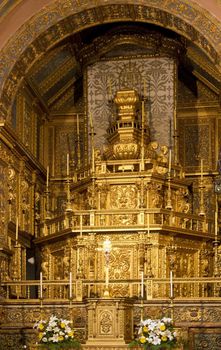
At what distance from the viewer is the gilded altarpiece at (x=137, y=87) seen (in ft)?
59.1

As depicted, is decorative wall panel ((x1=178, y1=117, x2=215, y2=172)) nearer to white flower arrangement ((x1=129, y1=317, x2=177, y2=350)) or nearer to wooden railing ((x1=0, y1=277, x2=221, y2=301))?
wooden railing ((x1=0, y1=277, x2=221, y2=301))

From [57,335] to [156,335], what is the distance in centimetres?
147

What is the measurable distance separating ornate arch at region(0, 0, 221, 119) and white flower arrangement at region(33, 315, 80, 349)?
14.2ft

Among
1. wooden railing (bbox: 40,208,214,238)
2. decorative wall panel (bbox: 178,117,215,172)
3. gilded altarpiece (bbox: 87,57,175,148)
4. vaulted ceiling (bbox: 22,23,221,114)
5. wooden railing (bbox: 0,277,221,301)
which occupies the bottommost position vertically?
wooden railing (bbox: 0,277,221,301)

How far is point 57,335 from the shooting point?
12.7 m

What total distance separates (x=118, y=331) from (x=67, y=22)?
5883 millimetres

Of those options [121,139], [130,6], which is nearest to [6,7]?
[130,6]

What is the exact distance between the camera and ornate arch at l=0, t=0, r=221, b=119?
1514 cm

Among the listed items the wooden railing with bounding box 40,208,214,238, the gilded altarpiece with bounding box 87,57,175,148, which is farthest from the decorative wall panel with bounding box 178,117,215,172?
the wooden railing with bounding box 40,208,214,238

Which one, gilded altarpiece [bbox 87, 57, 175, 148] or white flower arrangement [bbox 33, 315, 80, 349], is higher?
gilded altarpiece [bbox 87, 57, 175, 148]

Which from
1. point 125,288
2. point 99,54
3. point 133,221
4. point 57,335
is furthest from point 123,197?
point 57,335

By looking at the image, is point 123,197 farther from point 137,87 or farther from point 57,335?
point 57,335

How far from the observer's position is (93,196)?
16922mm

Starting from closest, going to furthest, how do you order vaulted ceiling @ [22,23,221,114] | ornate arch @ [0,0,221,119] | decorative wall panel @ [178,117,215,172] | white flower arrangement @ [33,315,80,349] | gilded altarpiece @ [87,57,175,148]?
white flower arrangement @ [33,315,80,349] → ornate arch @ [0,0,221,119] → gilded altarpiece @ [87,57,175,148] → vaulted ceiling @ [22,23,221,114] → decorative wall panel @ [178,117,215,172]
